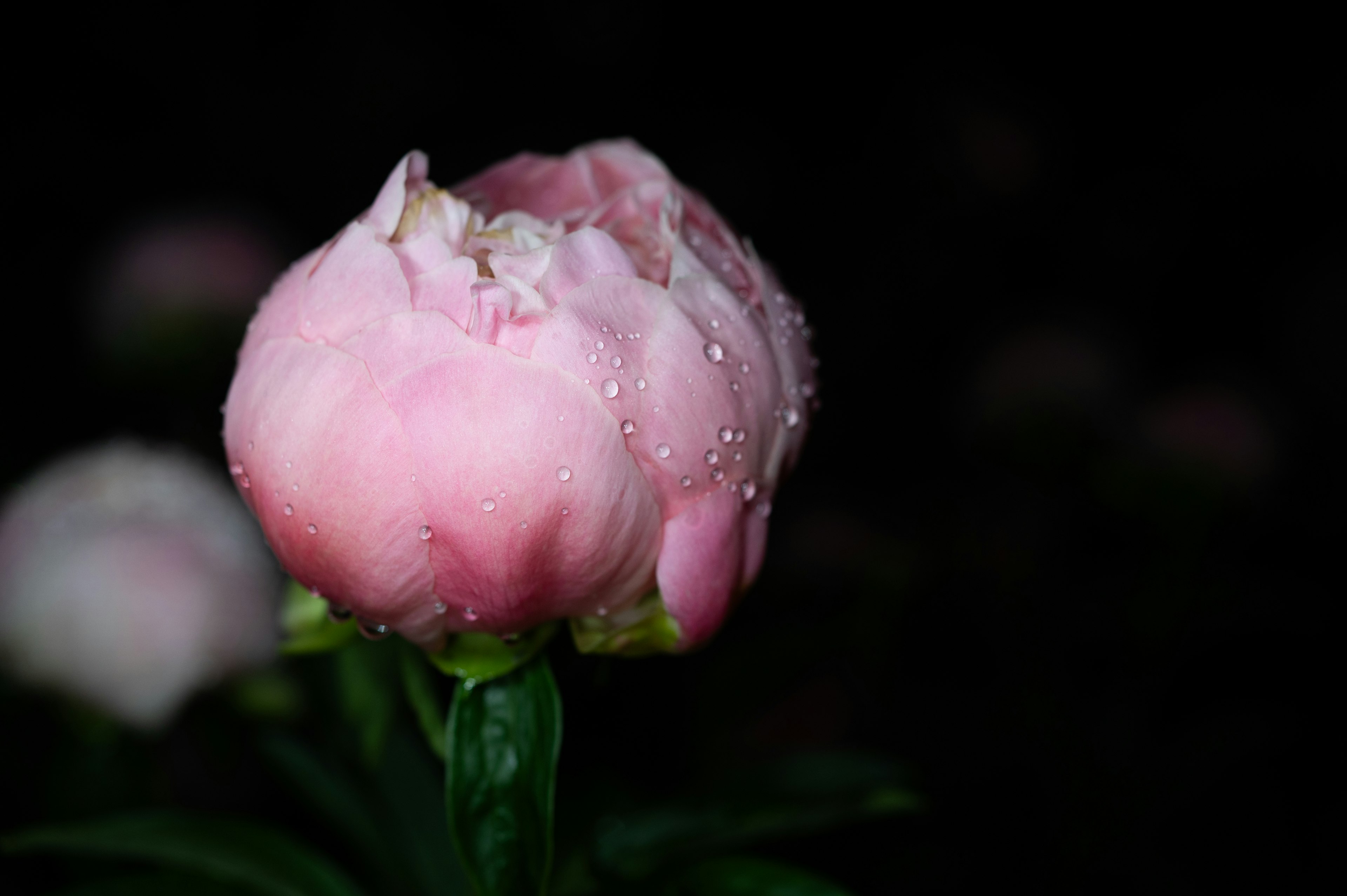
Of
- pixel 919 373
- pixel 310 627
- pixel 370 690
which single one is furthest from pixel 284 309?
pixel 919 373

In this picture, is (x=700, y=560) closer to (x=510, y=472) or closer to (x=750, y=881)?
(x=510, y=472)

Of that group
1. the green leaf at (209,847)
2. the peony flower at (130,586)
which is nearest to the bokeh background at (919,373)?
the peony flower at (130,586)

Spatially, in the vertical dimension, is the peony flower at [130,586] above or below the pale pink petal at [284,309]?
below

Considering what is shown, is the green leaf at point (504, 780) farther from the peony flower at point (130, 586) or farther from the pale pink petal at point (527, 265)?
the peony flower at point (130, 586)

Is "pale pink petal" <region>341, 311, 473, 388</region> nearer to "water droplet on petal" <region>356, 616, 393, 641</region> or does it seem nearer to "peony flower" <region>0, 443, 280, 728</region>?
"water droplet on petal" <region>356, 616, 393, 641</region>

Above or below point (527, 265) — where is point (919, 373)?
below
